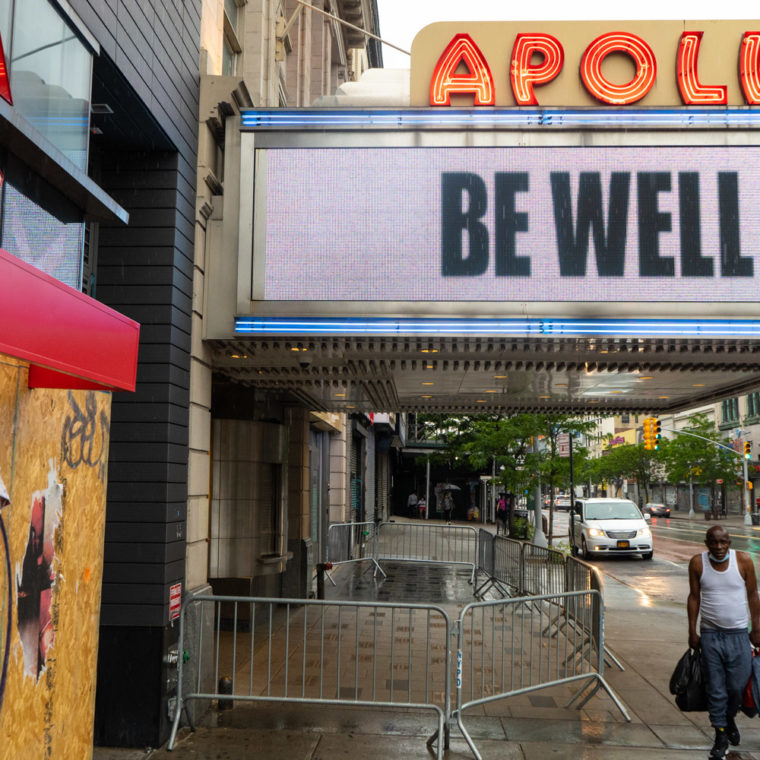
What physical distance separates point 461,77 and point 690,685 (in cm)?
619

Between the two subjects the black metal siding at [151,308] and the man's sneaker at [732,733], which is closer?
the man's sneaker at [732,733]

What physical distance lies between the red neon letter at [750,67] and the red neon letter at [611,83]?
0.90m

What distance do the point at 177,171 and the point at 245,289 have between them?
1229 mm

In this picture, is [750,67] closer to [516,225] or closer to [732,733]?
[516,225]

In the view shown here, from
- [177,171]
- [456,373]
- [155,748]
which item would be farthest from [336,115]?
[155,748]

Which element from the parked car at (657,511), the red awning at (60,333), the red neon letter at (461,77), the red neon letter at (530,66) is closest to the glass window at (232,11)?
the red neon letter at (461,77)

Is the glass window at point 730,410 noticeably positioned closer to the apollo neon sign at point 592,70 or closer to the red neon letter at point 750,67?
the red neon letter at point 750,67

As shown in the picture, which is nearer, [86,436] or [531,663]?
[86,436]

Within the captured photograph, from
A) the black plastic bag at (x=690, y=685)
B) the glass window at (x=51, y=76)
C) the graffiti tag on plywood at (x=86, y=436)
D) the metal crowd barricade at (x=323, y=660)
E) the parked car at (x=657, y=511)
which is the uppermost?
the glass window at (x=51, y=76)

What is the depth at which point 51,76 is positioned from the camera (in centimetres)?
496

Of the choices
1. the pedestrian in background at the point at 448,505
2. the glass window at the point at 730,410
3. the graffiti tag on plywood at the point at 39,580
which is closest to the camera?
the graffiti tag on plywood at the point at 39,580

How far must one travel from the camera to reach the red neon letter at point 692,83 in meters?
8.03

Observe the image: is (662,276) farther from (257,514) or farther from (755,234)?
(257,514)

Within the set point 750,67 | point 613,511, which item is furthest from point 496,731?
point 613,511
